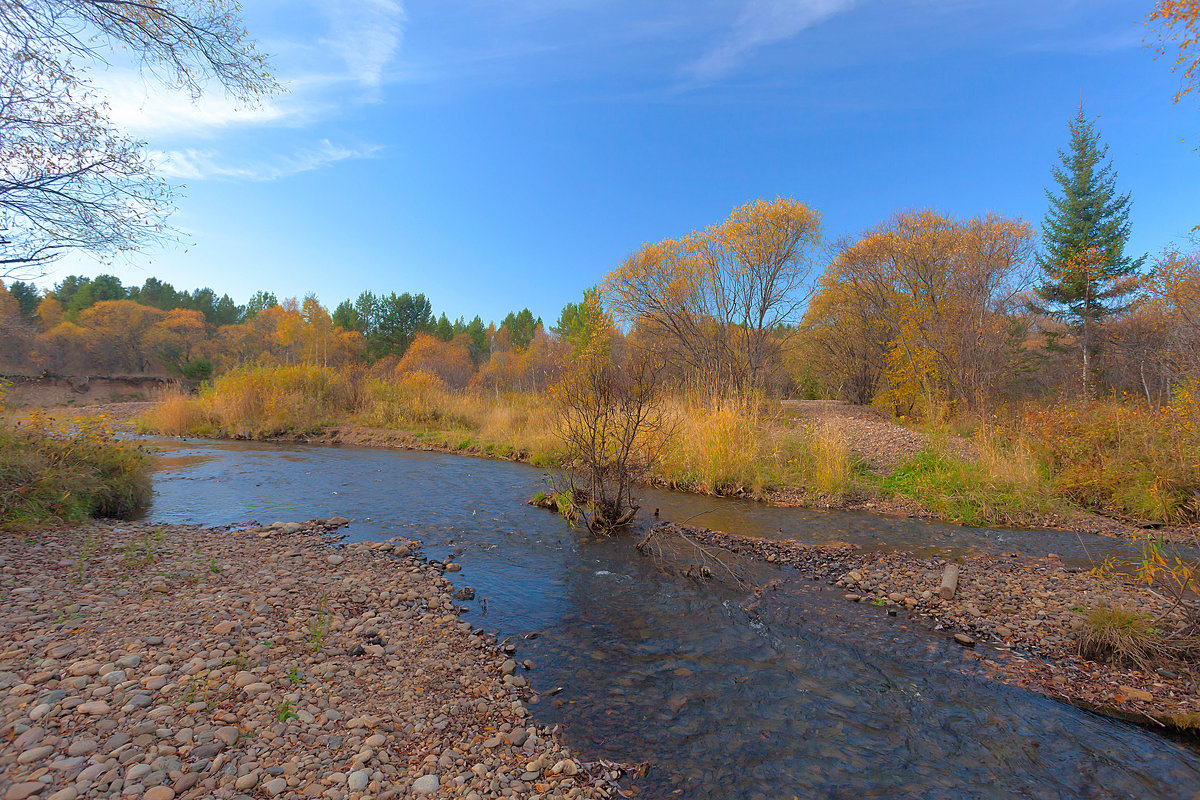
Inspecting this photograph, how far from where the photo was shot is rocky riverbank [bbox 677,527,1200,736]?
3246mm

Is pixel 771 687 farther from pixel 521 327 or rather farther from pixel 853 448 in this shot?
pixel 521 327

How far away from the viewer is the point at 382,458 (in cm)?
1336

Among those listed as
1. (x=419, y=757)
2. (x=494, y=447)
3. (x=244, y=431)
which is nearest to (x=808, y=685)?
(x=419, y=757)

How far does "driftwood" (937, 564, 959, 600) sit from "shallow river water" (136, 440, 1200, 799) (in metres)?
0.81

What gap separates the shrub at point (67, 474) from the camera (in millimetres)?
5344

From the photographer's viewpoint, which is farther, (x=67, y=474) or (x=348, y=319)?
(x=348, y=319)

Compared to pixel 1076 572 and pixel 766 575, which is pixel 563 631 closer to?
pixel 766 575

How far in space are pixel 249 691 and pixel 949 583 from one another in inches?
245

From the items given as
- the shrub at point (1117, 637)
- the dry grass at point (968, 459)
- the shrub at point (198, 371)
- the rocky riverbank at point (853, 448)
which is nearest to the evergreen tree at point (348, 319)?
the shrub at point (198, 371)

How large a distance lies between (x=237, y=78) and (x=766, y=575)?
30.0 ft

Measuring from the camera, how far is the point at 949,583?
5.02 metres

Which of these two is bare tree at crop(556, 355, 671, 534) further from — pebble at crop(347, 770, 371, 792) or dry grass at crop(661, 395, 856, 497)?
pebble at crop(347, 770, 371, 792)

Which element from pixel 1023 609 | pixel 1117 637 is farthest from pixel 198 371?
pixel 1117 637

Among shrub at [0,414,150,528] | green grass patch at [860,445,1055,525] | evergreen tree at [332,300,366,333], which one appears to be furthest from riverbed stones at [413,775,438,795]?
evergreen tree at [332,300,366,333]
